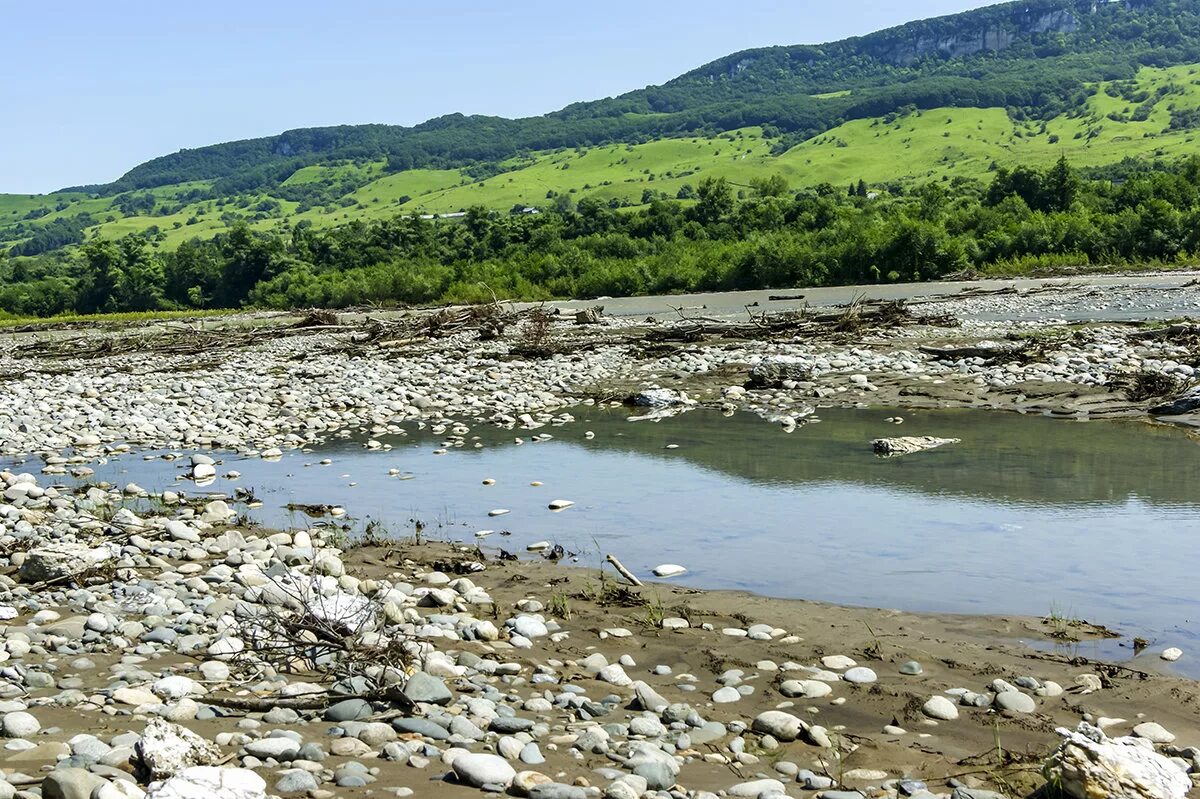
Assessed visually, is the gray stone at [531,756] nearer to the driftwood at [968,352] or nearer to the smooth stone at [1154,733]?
the smooth stone at [1154,733]

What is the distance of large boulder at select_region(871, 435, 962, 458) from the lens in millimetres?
14977

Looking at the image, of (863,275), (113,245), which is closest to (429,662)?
(863,275)

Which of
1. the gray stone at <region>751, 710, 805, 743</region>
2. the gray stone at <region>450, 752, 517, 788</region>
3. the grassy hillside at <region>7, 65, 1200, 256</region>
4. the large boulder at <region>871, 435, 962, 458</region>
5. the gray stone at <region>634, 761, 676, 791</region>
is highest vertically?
the grassy hillside at <region>7, 65, 1200, 256</region>

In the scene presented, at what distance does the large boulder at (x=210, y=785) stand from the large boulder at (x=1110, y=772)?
3344mm

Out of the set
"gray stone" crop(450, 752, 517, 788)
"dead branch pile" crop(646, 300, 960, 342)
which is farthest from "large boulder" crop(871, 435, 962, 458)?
"dead branch pile" crop(646, 300, 960, 342)

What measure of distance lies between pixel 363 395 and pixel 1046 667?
17.3 meters

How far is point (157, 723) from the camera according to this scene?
4.89 m

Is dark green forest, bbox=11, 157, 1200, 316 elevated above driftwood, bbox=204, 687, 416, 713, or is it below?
above

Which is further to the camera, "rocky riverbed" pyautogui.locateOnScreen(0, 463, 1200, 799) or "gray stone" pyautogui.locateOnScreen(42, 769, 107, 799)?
"rocky riverbed" pyautogui.locateOnScreen(0, 463, 1200, 799)

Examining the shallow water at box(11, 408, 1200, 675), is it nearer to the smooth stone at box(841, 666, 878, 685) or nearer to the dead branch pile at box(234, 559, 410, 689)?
the smooth stone at box(841, 666, 878, 685)

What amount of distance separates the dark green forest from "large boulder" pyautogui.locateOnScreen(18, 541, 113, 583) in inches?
1758

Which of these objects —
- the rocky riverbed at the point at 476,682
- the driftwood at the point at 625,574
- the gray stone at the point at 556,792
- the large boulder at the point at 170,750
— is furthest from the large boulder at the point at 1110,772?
the driftwood at the point at 625,574

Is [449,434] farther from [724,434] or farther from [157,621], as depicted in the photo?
[157,621]

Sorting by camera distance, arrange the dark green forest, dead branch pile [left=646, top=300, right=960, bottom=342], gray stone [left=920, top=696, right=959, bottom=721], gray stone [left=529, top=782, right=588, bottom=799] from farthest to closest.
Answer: the dark green forest < dead branch pile [left=646, top=300, right=960, bottom=342] < gray stone [left=920, top=696, right=959, bottom=721] < gray stone [left=529, top=782, right=588, bottom=799]
